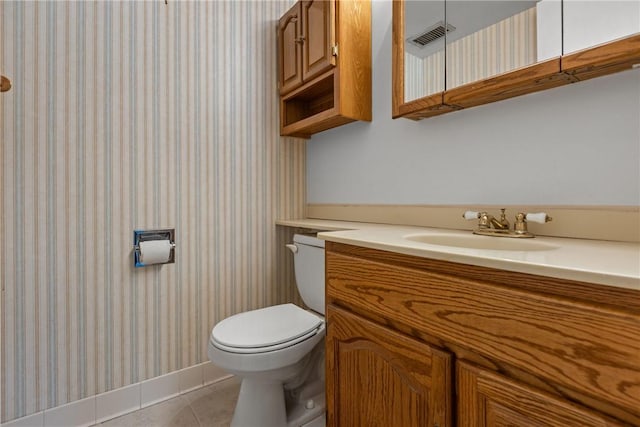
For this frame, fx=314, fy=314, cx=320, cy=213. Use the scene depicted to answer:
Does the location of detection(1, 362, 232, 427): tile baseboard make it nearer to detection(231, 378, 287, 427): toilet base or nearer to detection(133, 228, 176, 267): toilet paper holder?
detection(231, 378, 287, 427): toilet base

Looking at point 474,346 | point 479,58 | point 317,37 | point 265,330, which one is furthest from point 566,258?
point 317,37

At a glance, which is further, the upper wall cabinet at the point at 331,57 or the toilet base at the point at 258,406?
the upper wall cabinet at the point at 331,57

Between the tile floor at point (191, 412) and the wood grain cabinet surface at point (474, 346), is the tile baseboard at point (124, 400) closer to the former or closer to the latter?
the tile floor at point (191, 412)

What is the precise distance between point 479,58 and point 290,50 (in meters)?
1.02

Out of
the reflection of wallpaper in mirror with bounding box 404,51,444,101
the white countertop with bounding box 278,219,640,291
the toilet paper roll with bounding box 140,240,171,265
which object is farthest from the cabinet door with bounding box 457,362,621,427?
the toilet paper roll with bounding box 140,240,171,265

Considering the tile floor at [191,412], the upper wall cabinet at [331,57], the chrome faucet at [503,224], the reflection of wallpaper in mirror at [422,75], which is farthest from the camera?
the upper wall cabinet at [331,57]

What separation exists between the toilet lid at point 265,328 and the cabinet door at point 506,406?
0.66 meters

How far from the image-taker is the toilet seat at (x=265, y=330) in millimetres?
1109

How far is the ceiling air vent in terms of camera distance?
121cm

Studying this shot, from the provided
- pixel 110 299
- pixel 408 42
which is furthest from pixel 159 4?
pixel 110 299

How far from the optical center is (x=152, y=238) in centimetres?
145

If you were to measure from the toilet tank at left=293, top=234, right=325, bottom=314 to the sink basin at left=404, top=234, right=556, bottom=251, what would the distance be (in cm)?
49

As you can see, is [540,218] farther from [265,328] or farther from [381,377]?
[265,328]

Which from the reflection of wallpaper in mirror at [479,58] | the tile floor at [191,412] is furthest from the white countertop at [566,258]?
the tile floor at [191,412]
